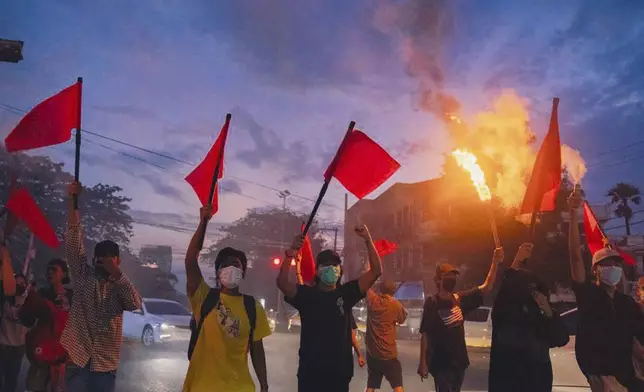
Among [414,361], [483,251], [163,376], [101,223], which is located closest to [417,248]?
[483,251]

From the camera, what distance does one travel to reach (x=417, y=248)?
4669 centimetres

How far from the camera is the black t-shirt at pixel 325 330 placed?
520cm

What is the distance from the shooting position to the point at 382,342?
8328 mm

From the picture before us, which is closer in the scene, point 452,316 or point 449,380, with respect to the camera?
point 449,380

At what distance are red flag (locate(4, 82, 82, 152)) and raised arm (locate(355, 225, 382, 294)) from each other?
3.15 metres

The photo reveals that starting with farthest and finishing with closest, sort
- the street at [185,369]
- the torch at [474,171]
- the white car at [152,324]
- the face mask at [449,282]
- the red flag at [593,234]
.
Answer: the white car at [152,324] < the street at [185,369] < the torch at [474,171] < the red flag at [593,234] < the face mask at [449,282]

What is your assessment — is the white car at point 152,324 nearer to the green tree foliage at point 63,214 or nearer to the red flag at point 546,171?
the green tree foliage at point 63,214

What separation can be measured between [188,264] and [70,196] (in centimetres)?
125

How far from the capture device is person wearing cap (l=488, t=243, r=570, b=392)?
199 inches

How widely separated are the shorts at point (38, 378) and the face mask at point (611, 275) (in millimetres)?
5497

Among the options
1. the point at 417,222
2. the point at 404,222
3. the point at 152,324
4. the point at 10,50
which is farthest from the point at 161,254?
the point at 10,50

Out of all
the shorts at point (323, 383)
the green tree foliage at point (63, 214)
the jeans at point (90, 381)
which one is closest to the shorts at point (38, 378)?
the jeans at point (90, 381)

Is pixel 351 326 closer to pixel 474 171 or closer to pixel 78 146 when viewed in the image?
pixel 78 146

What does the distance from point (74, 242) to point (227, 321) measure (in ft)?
5.09
